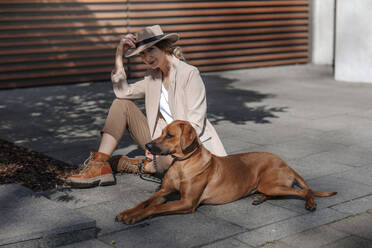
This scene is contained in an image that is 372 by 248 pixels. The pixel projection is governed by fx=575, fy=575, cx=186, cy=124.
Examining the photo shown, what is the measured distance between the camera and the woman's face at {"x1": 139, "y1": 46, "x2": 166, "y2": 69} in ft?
16.8

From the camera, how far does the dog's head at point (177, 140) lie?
4.39m

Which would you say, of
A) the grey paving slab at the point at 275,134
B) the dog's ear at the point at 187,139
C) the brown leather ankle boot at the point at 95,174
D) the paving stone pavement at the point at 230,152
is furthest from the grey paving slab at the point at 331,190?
the grey paving slab at the point at 275,134

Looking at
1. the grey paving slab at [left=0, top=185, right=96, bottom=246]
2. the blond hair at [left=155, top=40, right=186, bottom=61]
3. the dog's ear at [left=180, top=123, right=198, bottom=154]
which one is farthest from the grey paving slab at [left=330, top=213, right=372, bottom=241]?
the blond hair at [left=155, top=40, right=186, bottom=61]

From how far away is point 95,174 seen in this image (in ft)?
17.4

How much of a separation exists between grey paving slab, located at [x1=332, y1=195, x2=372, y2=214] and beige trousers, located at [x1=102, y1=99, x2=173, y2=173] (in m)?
1.61

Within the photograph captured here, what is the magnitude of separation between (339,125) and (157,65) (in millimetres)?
3897

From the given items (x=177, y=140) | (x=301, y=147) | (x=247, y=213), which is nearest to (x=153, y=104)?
(x=177, y=140)

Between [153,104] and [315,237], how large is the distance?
2.08m

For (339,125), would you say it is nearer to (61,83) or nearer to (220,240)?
(220,240)

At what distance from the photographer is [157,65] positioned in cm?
521

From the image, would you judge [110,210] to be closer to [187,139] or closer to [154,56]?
[187,139]

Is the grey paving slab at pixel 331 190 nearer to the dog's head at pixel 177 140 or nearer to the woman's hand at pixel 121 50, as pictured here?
the dog's head at pixel 177 140

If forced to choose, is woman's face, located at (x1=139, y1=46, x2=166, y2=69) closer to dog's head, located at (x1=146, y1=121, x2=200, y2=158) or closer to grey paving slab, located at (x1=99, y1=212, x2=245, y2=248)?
dog's head, located at (x1=146, y1=121, x2=200, y2=158)

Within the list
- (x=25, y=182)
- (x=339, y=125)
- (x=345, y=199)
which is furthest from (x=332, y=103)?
(x=25, y=182)
